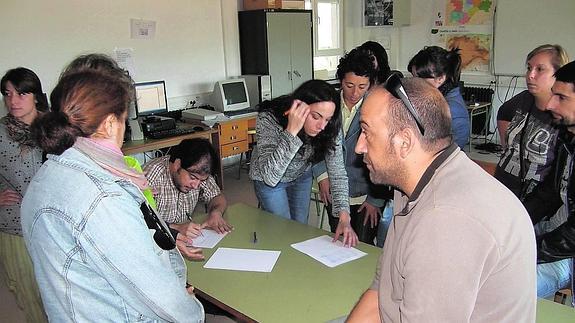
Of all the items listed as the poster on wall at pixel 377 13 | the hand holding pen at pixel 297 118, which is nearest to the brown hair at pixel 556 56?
the hand holding pen at pixel 297 118

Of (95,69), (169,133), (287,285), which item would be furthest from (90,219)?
(169,133)

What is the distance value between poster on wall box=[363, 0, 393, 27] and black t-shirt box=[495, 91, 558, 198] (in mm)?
4812

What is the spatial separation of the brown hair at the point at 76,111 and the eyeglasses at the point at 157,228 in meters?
0.24

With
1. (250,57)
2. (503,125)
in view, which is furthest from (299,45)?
(503,125)

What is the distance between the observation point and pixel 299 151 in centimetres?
229

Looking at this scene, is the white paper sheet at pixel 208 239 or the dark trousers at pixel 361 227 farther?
the dark trousers at pixel 361 227

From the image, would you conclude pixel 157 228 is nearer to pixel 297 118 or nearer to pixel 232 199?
pixel 297 118

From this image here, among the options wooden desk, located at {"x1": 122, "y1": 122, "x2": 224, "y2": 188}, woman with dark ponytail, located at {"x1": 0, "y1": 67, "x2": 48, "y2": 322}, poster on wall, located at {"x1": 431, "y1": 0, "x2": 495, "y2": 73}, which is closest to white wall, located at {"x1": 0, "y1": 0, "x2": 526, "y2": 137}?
poster on wall, located at {"x1": 431, "y1": 0, "x2": 495, "y2": 73}

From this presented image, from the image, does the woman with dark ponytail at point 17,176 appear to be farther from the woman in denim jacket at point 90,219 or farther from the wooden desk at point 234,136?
the wooden desk at point 234,136

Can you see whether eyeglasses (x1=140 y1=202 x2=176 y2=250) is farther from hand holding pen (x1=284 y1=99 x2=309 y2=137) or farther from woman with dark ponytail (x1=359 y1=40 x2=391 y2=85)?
woman with dark ponytail (x1=359 y1=40 x2=391 y2=85)

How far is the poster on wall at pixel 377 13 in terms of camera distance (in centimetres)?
694

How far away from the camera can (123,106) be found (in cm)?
115

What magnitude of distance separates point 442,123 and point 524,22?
19.5 feet

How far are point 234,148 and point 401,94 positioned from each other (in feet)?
13.9
